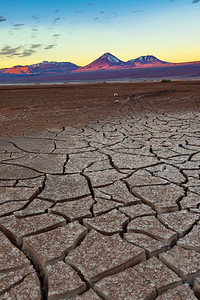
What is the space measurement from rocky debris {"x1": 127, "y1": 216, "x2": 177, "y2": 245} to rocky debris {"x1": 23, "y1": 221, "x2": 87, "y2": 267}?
13.9 inches

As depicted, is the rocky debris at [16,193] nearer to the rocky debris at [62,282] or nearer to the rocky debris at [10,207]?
the rocky debris at [10,207]

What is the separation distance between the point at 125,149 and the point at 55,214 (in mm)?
1868

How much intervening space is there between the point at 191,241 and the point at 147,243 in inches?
11.1

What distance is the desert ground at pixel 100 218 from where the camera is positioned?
1354 mm

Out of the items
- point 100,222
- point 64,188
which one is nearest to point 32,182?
point 64,188

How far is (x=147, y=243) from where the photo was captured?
5.39 ft

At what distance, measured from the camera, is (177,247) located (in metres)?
1.61

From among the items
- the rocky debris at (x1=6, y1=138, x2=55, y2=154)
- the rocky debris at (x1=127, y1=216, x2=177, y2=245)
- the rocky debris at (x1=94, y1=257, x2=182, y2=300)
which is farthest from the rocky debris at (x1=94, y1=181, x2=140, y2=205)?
the rocky debris at (x1=6, y1=138, x2=55, y2=154)

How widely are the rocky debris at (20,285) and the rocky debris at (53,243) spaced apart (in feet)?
0.34

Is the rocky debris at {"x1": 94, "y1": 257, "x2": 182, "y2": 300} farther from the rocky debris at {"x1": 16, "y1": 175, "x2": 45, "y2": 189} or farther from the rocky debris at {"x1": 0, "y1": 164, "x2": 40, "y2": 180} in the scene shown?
the rocky debris at {"x1": 0, "y1": 164, "x2": 40, "y2": 180}

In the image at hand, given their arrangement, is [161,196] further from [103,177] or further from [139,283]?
[139,283]

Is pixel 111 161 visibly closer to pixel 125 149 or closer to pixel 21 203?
pixel 125 149

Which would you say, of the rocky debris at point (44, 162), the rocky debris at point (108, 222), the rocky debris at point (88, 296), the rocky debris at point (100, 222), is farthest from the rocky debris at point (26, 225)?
the rocky debris at point (44, 162)

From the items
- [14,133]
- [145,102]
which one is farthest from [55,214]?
[145,102]
